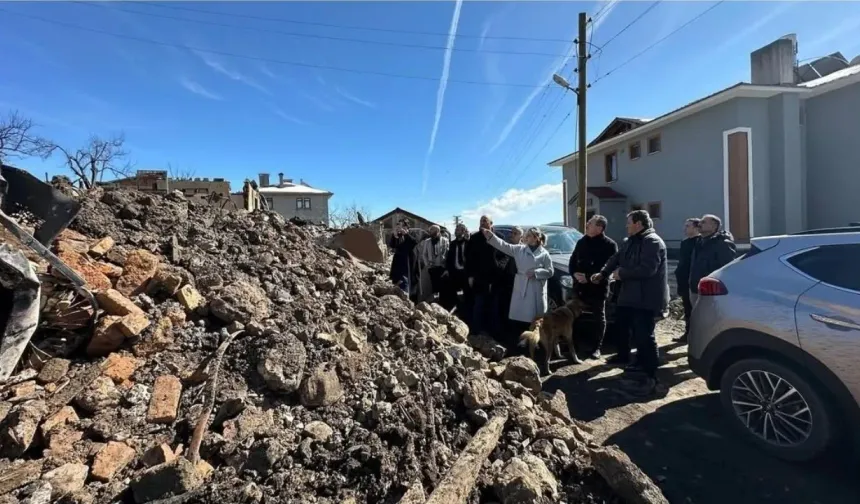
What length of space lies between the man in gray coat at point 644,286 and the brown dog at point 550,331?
624 millimetres

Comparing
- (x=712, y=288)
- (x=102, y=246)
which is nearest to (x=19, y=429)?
(x=102, y=246)

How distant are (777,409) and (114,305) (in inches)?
193

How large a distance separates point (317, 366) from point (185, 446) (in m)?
0.94

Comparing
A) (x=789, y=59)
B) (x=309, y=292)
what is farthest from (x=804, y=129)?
(x=309, y=292)

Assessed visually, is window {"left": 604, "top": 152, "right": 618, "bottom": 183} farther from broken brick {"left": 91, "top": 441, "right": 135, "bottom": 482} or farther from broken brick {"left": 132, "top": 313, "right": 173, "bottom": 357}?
broken brick {"left": 91, "top": 441, "right": 135, "bottom": 482}

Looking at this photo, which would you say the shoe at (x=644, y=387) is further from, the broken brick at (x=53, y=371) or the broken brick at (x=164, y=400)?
the broken brick at (x=53, y=371)

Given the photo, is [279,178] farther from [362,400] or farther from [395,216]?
[362,400]

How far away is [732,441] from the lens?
10.6 feet

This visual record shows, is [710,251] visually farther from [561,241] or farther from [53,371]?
[53,371]

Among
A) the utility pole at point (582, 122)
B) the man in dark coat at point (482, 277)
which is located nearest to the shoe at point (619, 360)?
the man in dark coat at point (482, 277)

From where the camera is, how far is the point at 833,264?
2.89 metres

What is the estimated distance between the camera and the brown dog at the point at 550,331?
4.51m

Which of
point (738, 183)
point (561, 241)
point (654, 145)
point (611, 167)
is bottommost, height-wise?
point (561, 241)

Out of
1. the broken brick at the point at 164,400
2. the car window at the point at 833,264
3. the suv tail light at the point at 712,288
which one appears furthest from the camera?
the suv tail light at the point at 712,288
